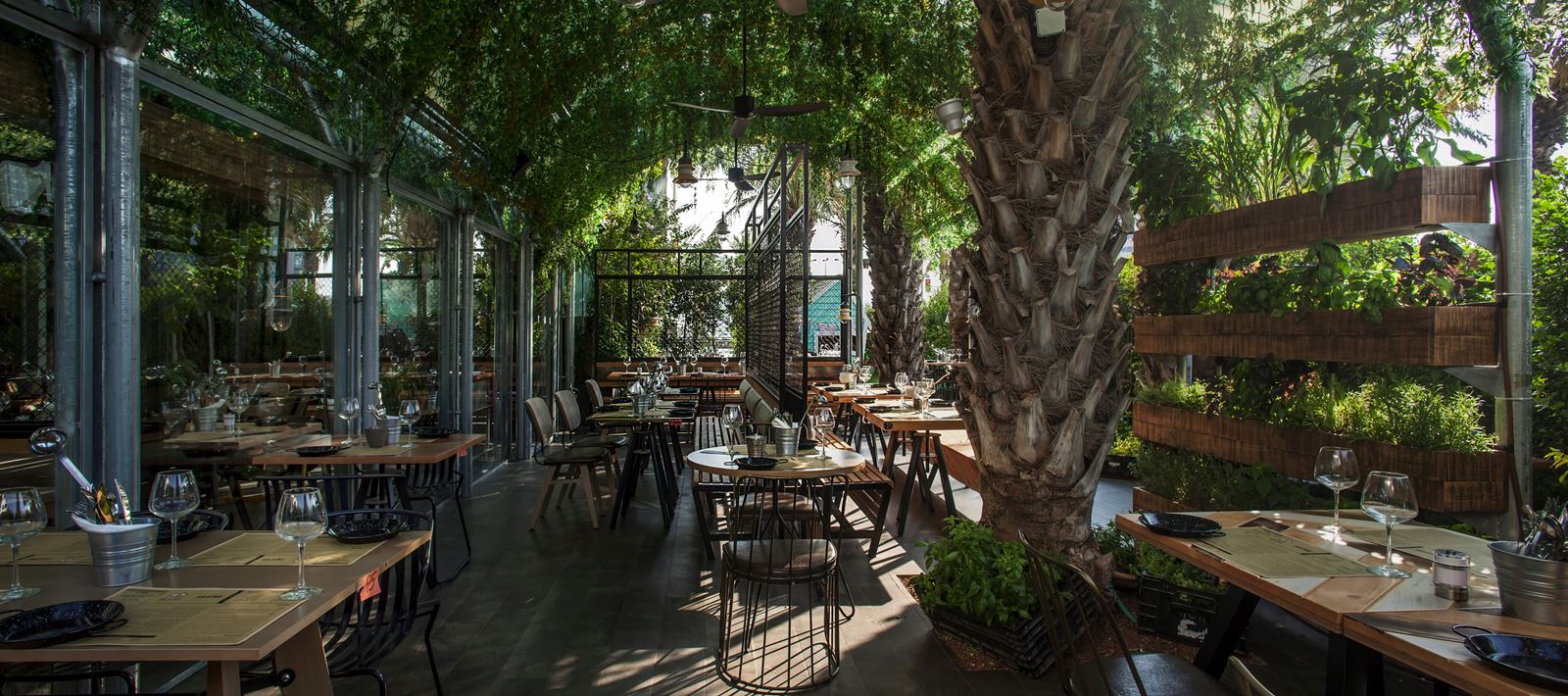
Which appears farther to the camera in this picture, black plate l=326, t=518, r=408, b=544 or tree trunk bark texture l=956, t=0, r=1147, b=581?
tree trunk bark texture l=956, t=0, r=1147, b=581

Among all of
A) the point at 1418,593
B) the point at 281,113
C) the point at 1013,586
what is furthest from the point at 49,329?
the point at 1418,593

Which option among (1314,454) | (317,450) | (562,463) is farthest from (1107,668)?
(562,463)

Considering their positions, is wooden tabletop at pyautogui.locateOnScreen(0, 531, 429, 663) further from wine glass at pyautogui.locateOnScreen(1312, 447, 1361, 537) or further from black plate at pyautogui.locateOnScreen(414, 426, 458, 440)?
wine glass at pyautogui.locateOnScreen(1312, 447, 1361, 537)

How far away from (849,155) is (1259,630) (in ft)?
16.2

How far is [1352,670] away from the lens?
6.68ft

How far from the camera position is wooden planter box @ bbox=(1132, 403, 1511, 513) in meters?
3.10

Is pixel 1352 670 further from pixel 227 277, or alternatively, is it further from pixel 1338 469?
pixel 227 277

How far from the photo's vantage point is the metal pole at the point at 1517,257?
3066 mm

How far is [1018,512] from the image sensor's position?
343 centimetres

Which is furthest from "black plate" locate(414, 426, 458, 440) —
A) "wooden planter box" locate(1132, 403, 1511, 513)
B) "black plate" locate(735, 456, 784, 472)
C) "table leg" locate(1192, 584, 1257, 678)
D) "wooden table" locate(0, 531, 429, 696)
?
"wooden planter box" locate(1132, 403, 1511, 513)

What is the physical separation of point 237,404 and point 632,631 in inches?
91.8

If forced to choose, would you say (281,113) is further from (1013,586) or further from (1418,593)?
(1418,593)

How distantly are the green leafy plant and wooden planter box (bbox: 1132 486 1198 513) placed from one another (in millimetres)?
1164

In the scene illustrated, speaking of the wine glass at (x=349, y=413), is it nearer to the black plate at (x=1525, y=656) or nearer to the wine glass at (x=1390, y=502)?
the wine glass at (x=1390, y=502)
